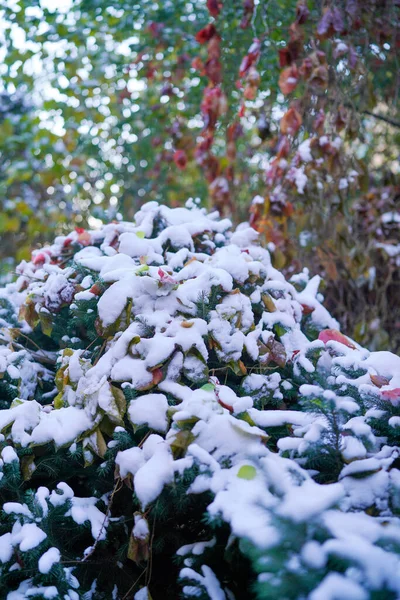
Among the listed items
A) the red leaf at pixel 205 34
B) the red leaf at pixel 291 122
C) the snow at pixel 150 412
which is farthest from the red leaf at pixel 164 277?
the red leaf at pixel 205 34

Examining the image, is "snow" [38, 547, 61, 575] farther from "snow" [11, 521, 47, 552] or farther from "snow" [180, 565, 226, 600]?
"snow" [180, 565, 226, 600]

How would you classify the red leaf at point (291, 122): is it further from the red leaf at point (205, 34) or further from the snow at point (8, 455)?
the snow at point (8, 455)

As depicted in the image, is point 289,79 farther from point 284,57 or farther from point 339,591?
point 339,591

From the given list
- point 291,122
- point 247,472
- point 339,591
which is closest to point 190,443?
point 247,472

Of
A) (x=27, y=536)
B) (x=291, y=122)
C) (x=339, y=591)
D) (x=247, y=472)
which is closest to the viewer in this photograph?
(x=339, y=591)

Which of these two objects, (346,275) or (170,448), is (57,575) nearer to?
(170,448)

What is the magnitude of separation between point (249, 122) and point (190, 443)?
3247mm

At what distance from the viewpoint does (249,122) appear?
12.7 ft

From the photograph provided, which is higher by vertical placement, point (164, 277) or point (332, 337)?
point (164, 277)

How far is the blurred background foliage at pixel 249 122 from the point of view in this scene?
2553 millimetres

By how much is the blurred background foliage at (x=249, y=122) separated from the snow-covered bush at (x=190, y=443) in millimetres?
834

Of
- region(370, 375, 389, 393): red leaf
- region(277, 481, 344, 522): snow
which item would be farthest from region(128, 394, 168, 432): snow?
region(370, 375, 389, 393): red leaf

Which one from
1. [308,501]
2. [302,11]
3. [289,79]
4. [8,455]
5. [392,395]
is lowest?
[8,455]

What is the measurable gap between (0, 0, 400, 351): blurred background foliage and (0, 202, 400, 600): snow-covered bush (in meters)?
0.83
